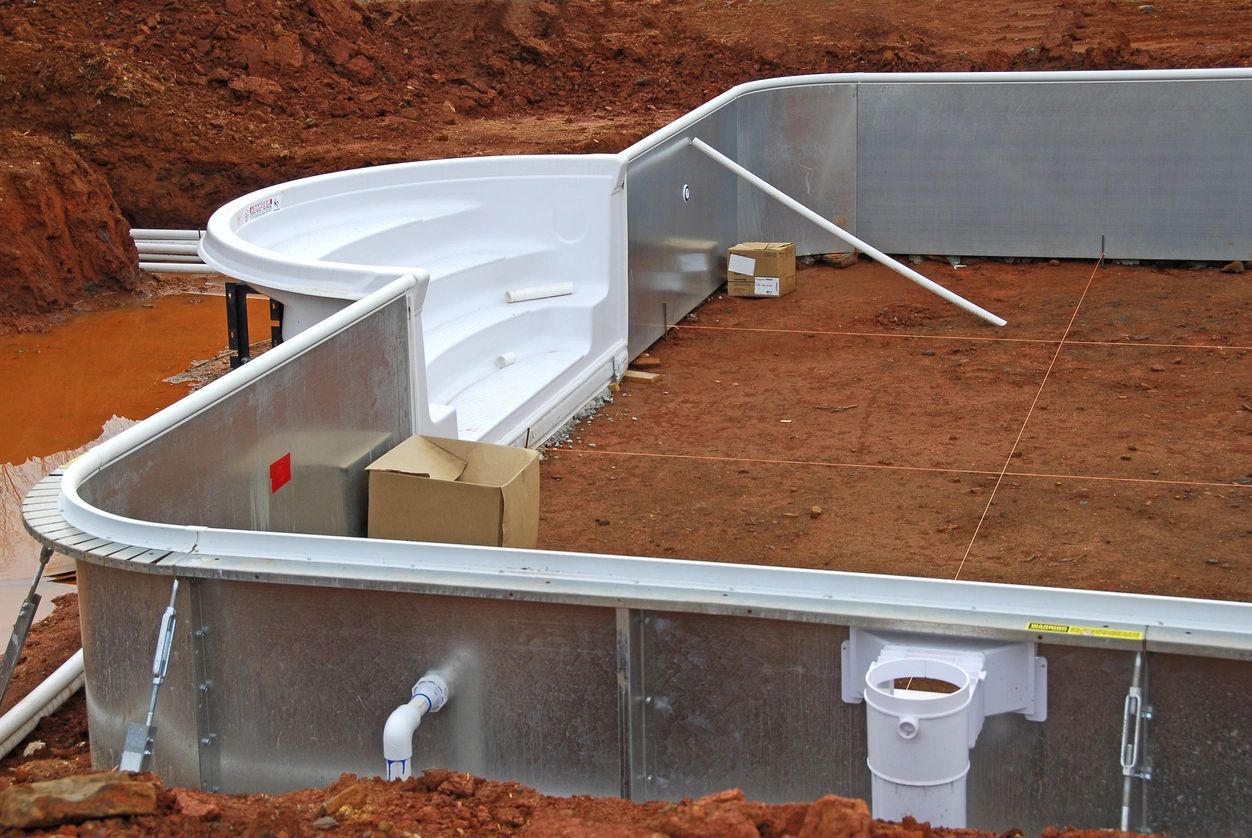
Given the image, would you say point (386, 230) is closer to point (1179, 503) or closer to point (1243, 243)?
point (1179, 503)

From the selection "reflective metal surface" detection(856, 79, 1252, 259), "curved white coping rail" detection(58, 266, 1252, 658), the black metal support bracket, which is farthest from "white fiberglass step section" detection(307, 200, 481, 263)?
"reflective metal surface" detection(856, 79, 1252, 259)

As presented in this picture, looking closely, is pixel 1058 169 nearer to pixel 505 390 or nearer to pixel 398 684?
pixel 505 390

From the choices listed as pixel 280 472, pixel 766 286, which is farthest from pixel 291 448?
Answer: pixel 766 286

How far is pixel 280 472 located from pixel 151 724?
1583 mm

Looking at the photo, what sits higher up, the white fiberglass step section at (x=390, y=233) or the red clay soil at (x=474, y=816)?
the white fiberglass step section at (x=390, y=233)

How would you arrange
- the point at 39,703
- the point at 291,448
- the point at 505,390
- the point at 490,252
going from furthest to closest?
the point at 490,252 < the point at 505,390 < the point at 291,448 < the point at 39,703

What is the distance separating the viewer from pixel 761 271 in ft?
36.3

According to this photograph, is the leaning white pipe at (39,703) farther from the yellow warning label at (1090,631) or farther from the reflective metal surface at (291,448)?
the yellow warning label at (1090,631)

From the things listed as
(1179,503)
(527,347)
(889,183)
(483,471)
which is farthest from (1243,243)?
(483,471)

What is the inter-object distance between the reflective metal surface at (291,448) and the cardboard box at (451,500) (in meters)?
0.18

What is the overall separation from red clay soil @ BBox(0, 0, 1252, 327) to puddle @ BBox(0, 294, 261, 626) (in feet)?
2.61

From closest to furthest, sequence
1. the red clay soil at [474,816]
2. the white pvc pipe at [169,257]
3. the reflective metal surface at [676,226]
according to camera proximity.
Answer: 1. the red clay soil at [474,816]
2. the reflective metal surface at [676,226]
3. the white pvc pipe at [169,257]

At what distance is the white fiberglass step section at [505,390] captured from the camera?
7539 mm

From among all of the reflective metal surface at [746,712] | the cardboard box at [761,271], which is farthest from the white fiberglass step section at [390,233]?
the reflective metal surface at [746,712]
